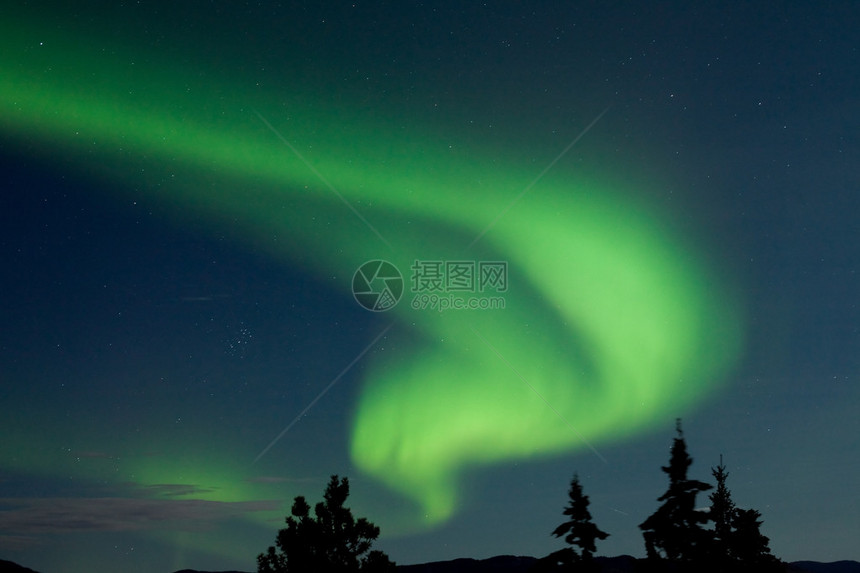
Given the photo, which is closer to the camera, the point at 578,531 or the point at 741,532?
the point at 578,531

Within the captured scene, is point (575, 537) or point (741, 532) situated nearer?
point (575, 537)

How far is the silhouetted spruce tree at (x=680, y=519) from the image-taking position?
116 feet

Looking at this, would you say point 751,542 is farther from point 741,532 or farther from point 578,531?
point 578,531

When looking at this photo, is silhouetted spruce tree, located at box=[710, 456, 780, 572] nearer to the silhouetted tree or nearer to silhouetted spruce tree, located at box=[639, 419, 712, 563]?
the silhouetted tree

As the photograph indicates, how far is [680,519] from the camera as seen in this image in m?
35.6

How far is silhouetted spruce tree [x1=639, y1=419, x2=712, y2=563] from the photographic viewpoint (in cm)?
3534

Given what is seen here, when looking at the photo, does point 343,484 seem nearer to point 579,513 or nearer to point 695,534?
point 579,513

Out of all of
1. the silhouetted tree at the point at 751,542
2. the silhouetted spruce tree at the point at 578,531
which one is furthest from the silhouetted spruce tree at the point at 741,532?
the silhouetted spruce tree at the point at 578,531

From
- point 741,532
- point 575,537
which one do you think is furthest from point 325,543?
point 741,532

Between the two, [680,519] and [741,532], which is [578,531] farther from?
[741,532]

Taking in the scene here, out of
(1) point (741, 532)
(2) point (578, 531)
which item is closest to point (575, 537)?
(2) point (578, 531)

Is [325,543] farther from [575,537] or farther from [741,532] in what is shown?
[741,532]

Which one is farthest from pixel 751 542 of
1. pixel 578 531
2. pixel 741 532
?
pixel 578 531

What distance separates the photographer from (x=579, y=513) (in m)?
41.4
